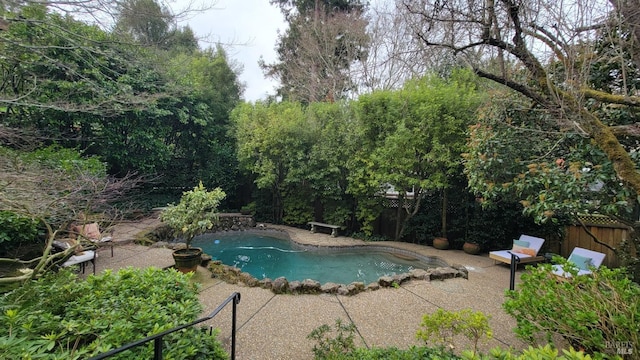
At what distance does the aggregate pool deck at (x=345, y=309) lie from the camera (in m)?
2.93

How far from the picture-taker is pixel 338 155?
8.27 m

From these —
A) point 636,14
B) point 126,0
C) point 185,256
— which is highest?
point 126,0

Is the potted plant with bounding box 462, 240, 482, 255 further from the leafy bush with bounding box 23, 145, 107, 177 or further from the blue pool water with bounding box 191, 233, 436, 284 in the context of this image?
the leafy bush with bounding box 23, 145, 107, 177

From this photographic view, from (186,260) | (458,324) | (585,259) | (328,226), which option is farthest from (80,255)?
(585,259)

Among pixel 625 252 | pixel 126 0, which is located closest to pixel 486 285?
pixel 625 252

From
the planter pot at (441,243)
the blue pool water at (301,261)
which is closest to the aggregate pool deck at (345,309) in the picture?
the planter pot at (441,243)

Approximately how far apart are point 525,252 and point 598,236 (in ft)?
5.51

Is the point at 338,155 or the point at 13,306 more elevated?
the point at 338,155

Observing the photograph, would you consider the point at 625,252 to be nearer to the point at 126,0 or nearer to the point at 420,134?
the point at 420,134

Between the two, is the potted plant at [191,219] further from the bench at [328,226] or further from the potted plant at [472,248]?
the potted plant at [472,248]

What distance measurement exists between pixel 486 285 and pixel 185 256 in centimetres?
517

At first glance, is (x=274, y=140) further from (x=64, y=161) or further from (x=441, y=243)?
(x=441, y=243)

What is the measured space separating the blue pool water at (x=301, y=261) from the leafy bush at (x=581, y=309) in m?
3.48

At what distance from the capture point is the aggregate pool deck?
2.93 m
